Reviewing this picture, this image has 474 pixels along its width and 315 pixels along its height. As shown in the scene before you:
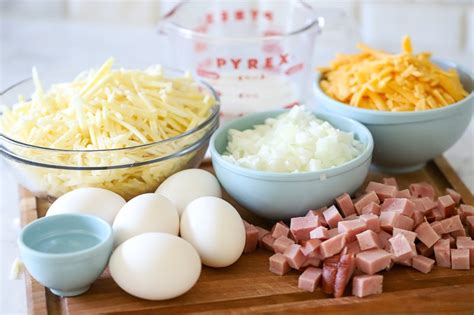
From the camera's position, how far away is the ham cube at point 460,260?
137cm

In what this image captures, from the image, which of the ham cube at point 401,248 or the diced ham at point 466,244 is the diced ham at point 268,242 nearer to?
the ham cube at point 401,248

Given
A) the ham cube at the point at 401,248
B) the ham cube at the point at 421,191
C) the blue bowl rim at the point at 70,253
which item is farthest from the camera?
the ham cube at the point at 421,191

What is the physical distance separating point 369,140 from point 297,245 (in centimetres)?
34

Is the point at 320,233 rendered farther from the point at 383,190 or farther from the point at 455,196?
the point at 455,196

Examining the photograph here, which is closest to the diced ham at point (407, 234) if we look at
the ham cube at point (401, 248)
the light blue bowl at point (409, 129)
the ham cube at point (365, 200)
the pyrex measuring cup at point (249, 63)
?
the ham cube at point (401, 248)

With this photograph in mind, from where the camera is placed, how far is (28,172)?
61.9 inches

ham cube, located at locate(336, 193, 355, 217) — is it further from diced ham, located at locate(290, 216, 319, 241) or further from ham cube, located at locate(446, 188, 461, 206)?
ham cube, located at locate(446, 188, 461, 206)

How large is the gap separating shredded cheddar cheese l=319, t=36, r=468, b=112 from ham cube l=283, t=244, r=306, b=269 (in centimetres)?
49

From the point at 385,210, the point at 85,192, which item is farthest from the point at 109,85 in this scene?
the point at 385,210

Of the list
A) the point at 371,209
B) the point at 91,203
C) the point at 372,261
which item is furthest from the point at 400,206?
the point at 91,203

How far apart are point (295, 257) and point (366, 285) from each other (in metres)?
0.14

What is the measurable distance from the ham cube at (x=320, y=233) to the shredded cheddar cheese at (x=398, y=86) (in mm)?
433

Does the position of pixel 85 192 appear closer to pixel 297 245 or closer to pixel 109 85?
pixel 109 85

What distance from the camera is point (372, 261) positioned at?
1312mm
